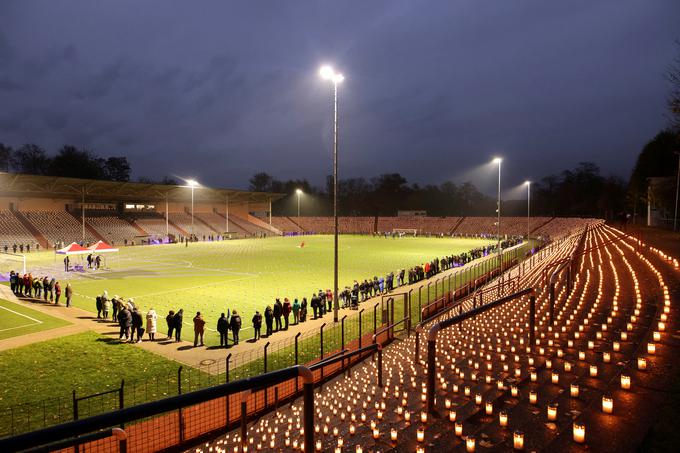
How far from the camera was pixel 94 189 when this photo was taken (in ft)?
207

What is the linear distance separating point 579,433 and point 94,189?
72771 millimetres

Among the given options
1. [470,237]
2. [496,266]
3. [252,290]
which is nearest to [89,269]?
[252,290]

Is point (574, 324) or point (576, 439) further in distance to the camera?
point (574, 324)

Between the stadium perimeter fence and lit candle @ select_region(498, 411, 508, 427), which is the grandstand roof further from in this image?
lit candle @ select_region(498, 411, 508, 427)

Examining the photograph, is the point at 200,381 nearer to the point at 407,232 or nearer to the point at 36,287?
the point at 36,287

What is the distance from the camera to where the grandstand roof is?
178ft

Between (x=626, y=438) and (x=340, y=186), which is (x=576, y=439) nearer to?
(x=626, y=438)

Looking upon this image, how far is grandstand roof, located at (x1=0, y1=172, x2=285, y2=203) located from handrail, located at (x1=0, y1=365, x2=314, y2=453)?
198 ft

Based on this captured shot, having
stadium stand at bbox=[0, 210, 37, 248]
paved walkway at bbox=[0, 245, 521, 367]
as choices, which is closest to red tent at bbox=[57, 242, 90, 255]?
paved walkway at bbox=[0, 245, 521, 367]

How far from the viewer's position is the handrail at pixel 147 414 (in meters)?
2.02

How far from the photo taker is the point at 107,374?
12016mm

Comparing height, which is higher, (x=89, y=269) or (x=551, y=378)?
(x=551, y=378)

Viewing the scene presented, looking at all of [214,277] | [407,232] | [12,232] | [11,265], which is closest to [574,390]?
[214,277]

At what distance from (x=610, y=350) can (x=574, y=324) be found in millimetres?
1740
